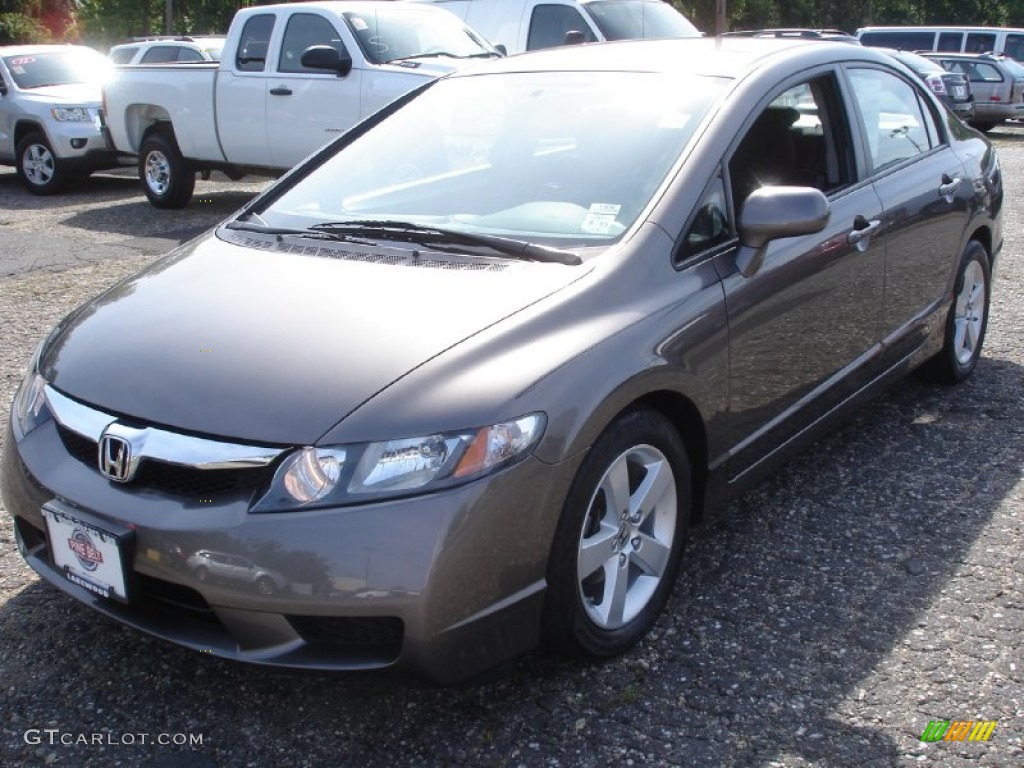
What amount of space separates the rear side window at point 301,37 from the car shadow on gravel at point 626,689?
24.4 ft

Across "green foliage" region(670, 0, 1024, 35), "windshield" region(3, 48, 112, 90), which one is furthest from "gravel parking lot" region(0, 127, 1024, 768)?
"green foliage" region(670, 0, 1024, 35)

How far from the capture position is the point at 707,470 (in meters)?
3.25

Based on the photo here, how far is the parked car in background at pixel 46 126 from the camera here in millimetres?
12383

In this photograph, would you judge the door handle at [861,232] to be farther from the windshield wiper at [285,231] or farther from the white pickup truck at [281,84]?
the white pickup truck at [281,84]

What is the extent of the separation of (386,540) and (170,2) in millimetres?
32757

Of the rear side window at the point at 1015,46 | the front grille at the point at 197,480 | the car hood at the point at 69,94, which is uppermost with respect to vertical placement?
the car hood at the point at 69,94

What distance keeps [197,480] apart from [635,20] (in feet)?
32.1

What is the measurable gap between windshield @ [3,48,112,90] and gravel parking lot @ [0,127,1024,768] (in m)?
11.0

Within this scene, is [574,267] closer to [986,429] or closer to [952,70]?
[986,429]

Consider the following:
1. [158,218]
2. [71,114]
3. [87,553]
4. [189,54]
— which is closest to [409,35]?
[158,218]

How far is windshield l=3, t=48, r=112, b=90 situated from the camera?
515 inches

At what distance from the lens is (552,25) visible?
11.1m

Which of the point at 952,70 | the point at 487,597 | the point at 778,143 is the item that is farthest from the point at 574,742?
the point at 952,70

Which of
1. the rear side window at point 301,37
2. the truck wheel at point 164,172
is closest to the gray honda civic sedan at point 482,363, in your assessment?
the rear side window at point 301,37
